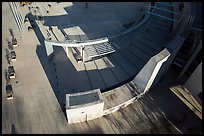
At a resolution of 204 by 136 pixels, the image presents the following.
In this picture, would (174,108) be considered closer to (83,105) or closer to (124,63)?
(124,63)

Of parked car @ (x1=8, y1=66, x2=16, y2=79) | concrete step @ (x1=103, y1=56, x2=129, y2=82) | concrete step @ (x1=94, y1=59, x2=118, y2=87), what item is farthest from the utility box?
parked car @ (x1=8, y1=66, x2=16, y2=79)

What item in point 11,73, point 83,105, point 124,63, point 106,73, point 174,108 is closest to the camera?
point 83,105

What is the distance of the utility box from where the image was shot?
2044cm

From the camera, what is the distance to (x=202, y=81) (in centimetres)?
2422

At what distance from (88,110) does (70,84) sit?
6.19m

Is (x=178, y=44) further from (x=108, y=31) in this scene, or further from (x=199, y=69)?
(x=108, y=31)

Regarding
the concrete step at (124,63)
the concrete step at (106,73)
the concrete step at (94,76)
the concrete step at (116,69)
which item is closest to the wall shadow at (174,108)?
the concrete step at (124,63)

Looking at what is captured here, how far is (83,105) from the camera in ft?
67.1

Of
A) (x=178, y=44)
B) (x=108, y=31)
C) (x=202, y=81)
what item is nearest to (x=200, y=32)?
(x=178, y=44)

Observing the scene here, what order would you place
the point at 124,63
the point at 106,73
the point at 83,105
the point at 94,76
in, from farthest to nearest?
the point at 124,63 → the point at 106,73 → the point at 94,76 → the point at 83,105

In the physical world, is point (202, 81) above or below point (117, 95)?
above

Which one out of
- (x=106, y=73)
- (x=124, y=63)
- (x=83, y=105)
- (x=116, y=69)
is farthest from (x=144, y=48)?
(x=83, y=105)

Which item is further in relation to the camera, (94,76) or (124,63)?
(124,63)

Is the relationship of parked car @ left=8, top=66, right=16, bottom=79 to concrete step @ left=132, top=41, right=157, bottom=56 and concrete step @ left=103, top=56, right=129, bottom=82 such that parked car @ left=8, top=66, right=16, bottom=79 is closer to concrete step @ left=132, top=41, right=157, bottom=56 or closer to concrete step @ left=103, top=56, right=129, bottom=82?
concrete step @ left=103, top=56, right=129, bottom=82
